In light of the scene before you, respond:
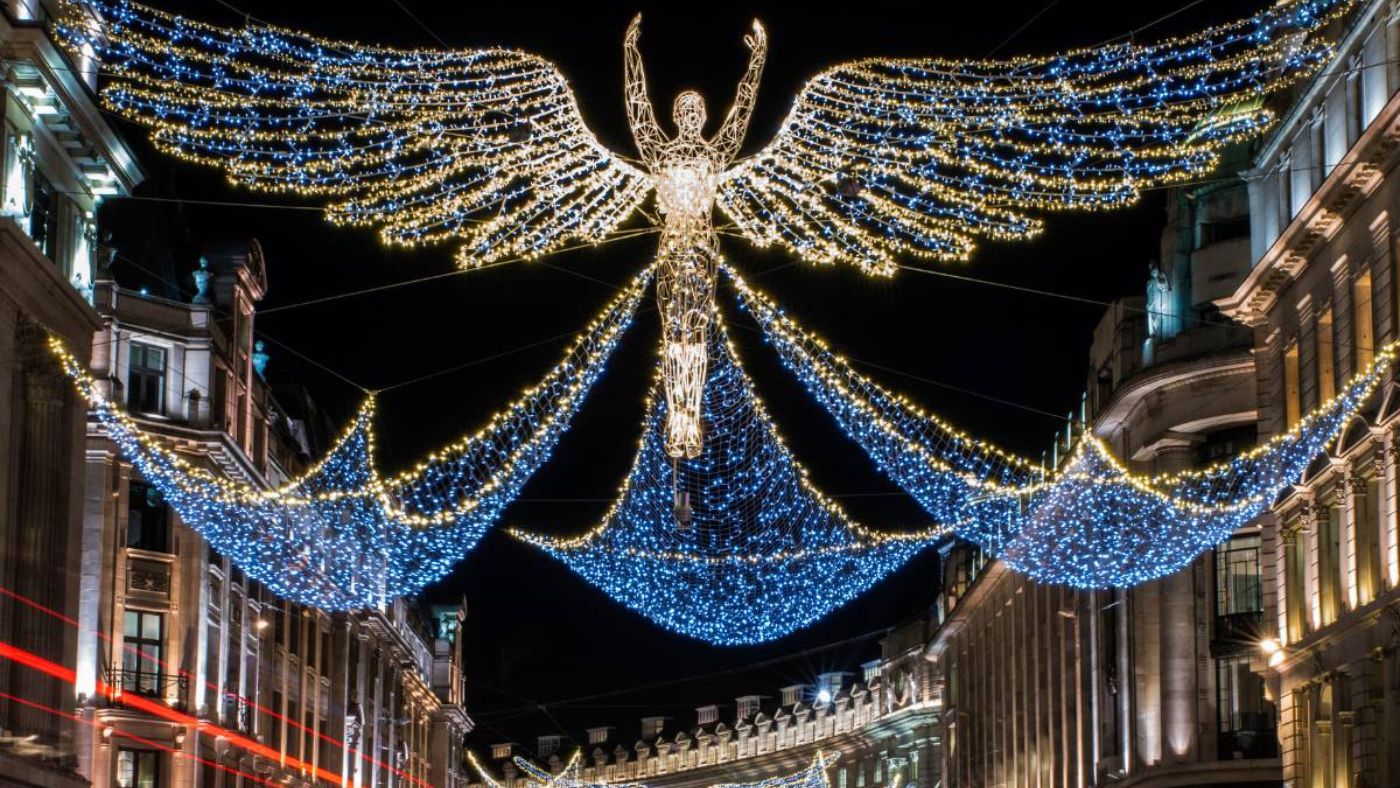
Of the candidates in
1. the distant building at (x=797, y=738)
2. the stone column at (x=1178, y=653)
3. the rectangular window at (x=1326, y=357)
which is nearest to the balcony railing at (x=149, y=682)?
the stone column at (x=1178, y=653)

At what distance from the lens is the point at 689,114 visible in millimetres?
24609

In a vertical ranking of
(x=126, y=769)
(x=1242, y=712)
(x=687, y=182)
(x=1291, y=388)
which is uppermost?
(x=1291, y=388)

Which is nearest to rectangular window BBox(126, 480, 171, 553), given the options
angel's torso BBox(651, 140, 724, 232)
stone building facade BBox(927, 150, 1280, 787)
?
stone building facade BBox(927, 150, 1280, 787)

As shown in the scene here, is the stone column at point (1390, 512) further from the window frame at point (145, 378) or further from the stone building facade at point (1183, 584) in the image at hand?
the window frame at point (145, 378)

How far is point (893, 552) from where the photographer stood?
109 feet

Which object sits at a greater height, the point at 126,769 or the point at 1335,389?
the point at 1335,389

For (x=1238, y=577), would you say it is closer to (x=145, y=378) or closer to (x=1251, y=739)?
(x=1251, y=739)

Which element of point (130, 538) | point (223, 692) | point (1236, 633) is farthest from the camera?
point (223, 692)

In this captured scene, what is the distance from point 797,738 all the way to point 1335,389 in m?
78.8

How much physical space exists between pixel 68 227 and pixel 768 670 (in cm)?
9283

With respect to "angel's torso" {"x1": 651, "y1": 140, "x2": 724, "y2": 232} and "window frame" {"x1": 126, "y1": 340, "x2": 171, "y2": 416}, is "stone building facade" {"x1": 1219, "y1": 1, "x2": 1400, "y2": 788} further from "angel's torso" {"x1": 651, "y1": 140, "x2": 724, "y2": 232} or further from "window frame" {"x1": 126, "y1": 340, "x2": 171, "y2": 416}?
"window frame" {"x1": 126, "y1": 340, "x2": 171, "y2": 416}

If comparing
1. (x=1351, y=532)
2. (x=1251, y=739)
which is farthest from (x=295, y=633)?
(x=1351, y=532)

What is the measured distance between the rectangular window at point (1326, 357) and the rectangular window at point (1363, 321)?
1.43 m

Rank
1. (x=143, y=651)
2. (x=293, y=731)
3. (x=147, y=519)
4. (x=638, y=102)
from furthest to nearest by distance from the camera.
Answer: (x=293, y=731) < (x=147, y=519) < (x=143, y=651) < (x=638, y=102)
